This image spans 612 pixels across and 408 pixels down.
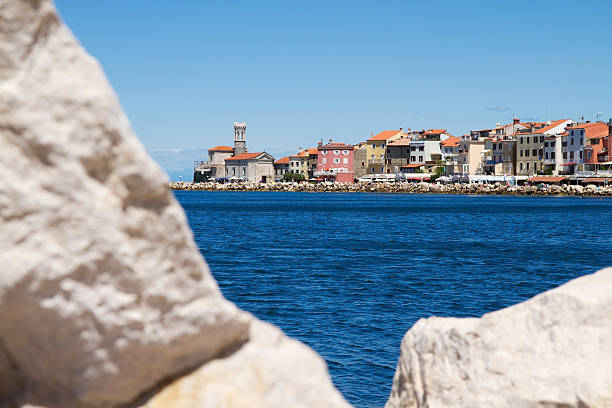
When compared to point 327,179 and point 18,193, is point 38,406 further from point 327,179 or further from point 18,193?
point 327,179

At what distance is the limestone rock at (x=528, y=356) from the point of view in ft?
16.9

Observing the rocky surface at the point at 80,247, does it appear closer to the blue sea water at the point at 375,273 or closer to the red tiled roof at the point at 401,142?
the blue sea water at the point at 375,273

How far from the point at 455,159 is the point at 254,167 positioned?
5791cm

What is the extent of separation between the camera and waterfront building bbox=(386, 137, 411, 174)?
6294 inches

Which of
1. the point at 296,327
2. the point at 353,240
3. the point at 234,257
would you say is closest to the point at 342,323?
the point at 296,327

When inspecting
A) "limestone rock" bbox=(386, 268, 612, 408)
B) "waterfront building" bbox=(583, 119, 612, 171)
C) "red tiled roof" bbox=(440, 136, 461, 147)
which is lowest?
"limestone rock" bbox=(386, 268, 612, 408)

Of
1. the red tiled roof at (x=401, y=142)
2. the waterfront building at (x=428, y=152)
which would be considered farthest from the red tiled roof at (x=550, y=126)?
the red tiled roof at (x=401, y=142)

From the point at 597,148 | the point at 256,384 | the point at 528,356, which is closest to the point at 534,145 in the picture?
the point at 597,148

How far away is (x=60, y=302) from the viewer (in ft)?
10.1

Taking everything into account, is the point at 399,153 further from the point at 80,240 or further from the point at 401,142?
the point at 80,240

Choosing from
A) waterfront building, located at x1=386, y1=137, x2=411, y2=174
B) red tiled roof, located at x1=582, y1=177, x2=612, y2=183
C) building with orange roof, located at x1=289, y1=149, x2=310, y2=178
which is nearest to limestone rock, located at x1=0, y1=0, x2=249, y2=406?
red tiled roof, located at x1=582, y1=177, x2=612, y2=183

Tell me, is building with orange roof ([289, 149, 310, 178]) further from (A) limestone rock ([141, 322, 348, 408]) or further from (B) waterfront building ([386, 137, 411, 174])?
(A) limestone rock ([141, 322, 348, 408])

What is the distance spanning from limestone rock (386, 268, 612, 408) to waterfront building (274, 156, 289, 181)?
18414cm

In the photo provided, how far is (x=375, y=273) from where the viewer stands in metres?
28.0
